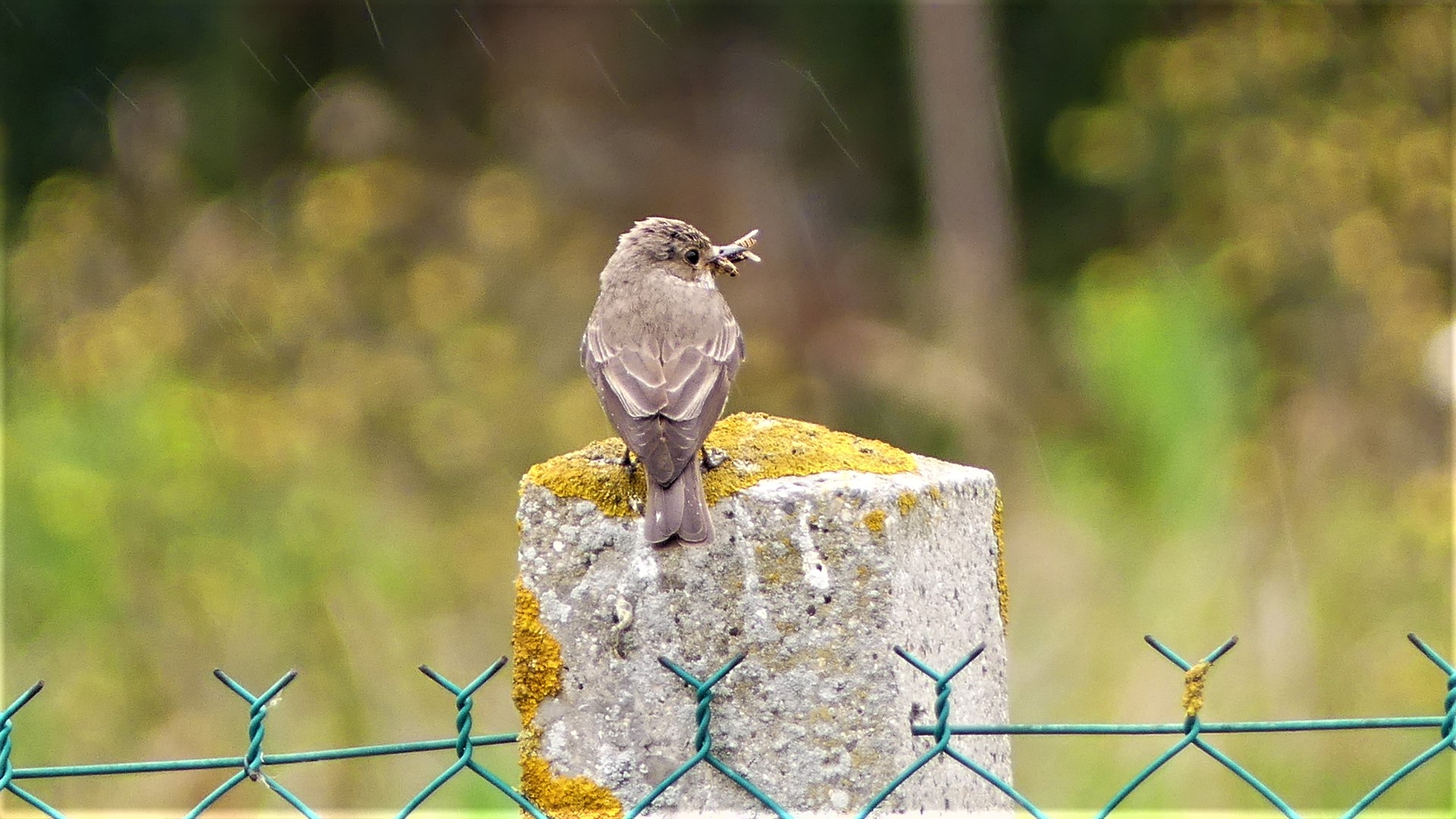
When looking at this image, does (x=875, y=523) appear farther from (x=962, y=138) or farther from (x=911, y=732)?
(x=962, y=138)

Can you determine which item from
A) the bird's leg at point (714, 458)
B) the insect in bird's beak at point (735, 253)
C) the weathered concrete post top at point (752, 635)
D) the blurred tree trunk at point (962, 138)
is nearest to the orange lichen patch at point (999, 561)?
the weathered concrete post top at point (752, 635)

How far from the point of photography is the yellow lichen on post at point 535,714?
1971 millimetres

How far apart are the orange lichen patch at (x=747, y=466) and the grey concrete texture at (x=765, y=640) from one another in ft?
0.07

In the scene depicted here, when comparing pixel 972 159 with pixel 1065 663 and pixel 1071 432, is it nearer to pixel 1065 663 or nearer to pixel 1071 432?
pixel 1071 432

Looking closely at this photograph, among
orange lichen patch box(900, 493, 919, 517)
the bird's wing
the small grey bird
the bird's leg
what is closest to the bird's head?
the small grey bird

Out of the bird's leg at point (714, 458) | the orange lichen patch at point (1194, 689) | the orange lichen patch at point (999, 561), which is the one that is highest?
the bird's leg at point (714, 458)

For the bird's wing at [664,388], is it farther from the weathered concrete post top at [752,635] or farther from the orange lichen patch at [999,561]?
the orange lichen patch at [999,561]

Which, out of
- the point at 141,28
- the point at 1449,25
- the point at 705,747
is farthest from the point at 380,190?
the point at 705,747

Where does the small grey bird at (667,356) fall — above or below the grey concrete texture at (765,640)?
above

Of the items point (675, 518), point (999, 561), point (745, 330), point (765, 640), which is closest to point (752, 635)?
point (765, 640)

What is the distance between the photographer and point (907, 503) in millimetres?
1919

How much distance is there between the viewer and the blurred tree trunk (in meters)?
9.59

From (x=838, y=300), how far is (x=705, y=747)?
754cm

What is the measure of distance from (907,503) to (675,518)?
0.29 meters
